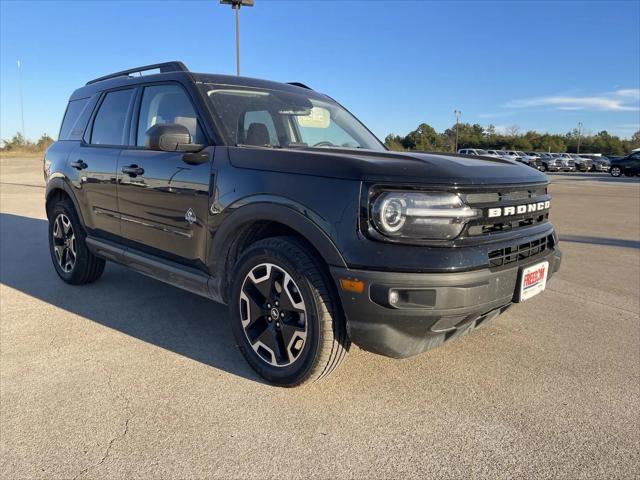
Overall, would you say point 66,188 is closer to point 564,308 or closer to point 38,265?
point 38,265

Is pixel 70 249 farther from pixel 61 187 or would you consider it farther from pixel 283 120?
pixel 283 120

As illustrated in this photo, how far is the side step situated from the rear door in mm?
135

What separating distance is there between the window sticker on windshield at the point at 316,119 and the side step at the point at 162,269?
1.45m

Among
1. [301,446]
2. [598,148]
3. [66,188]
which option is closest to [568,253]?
[301,446]

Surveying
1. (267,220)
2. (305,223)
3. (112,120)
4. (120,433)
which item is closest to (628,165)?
(112,120)

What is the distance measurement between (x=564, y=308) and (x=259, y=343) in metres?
2.86

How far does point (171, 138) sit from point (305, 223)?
3.79ft

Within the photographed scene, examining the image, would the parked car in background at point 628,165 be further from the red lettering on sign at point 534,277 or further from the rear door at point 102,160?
the rear door at point 102,160

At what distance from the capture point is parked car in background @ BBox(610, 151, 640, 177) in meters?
30.7

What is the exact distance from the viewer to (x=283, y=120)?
3738 millimetres

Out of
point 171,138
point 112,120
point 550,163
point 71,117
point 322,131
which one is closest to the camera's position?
point 171,138

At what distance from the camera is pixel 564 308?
170 inches

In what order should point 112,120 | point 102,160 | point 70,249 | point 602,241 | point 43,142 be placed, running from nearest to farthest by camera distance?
1. point 102,160
2. point 112,120
3. point 70,249
4. point 602,241
5. point 43,142

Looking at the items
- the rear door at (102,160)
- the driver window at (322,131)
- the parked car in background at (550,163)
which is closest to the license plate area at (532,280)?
the driver window at (322,131)
